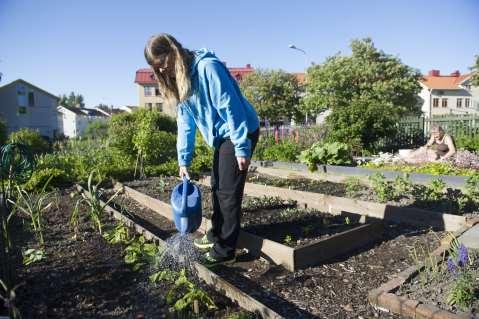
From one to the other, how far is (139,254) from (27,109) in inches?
1791

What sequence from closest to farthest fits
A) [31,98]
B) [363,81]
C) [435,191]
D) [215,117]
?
[215,117], [435,191], [363,81], [31,98]

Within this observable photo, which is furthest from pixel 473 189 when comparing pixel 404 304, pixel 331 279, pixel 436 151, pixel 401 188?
pixel 436 151

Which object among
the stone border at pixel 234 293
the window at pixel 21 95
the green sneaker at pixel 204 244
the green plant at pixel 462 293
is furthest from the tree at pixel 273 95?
the green plant at pixel 462 293

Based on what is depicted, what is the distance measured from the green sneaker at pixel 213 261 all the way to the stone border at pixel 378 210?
1.70 metres

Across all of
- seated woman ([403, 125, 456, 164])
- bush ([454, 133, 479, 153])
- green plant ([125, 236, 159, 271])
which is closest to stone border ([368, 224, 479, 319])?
green plant ([125, 236, 159, 271])

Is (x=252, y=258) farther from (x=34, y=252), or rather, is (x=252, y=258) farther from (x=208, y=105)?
(x=34, y=252)

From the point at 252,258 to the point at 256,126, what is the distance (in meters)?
1.16

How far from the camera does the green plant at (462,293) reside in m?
2.18

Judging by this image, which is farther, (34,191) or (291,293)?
(34,191)

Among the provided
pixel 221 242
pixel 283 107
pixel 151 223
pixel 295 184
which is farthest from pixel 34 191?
pixel 283 107

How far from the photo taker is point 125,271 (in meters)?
3.06

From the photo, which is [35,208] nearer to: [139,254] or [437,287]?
[139,254]

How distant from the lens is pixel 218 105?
2.88 m

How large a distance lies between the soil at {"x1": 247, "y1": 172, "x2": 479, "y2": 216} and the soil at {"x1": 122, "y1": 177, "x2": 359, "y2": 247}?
3.22 ft
